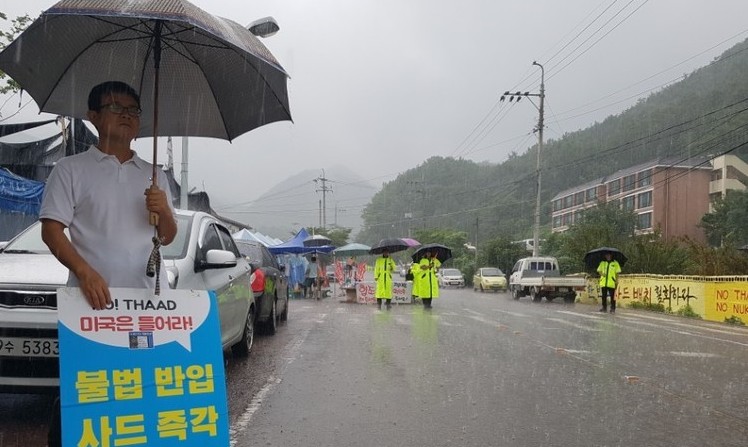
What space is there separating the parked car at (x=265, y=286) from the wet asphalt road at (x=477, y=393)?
0.37 m

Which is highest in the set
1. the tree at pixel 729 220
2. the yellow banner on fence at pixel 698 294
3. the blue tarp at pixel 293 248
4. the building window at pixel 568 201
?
the building window at pixel 568 201

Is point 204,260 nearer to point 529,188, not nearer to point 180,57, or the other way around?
point 180,57

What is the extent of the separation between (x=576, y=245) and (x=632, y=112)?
39193 mm

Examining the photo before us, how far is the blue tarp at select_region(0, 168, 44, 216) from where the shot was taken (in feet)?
40.0

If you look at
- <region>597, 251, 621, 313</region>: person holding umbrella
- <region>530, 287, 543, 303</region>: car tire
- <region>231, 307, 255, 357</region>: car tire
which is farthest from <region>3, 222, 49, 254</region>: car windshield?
<region>530, 287, 543, 303</region>: car tire

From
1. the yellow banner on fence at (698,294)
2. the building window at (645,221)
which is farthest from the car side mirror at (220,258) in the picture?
the building window at (645,221)

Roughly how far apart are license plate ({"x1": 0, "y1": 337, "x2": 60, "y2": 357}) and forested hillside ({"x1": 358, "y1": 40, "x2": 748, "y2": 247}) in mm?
48082

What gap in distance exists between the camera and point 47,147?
49.0ft

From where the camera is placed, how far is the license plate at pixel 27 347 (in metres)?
4.28

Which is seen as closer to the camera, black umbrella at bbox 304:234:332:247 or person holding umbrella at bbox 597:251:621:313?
person holding umbrella at bbox 597:251:621:313

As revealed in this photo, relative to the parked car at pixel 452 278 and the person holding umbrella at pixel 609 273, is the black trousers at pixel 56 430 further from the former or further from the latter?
the parked car at pixel 452 278

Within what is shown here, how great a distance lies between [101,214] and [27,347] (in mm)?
2072

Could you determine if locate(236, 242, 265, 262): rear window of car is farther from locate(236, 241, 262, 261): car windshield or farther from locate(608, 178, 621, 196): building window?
locate(608, 178, 621, 196): building window

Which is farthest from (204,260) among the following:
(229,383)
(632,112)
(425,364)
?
(632,112)
